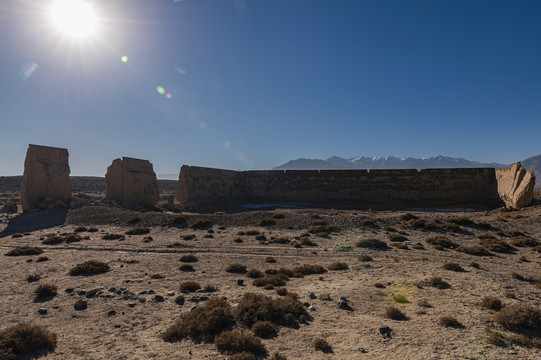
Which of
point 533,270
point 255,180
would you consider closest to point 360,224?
point 533,270

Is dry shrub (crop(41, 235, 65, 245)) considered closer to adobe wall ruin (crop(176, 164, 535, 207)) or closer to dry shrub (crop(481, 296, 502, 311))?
adobe wall ruin (crop(176, 164, 535, 207))

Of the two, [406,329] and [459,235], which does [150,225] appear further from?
[459,235]

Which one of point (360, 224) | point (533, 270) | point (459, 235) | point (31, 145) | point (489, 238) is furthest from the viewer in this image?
point (31, 145)

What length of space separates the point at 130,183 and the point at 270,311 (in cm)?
2316

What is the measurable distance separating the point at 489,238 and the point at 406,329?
10947 millimetres

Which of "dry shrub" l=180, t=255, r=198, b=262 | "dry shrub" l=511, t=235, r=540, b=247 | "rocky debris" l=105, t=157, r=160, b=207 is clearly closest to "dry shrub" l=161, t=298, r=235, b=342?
"dry shrub" l=180, t=255, r=198, b=262

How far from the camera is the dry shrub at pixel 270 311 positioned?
18.8 feet

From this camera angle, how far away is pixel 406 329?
532cm

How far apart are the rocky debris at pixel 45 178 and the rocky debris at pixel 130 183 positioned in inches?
124

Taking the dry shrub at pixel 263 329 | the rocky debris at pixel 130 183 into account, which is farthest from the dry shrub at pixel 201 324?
the rocky debris at pixel 130 183

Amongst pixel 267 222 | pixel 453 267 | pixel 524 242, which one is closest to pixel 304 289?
pixel 453 267

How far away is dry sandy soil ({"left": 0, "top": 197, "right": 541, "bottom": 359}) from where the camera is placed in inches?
191

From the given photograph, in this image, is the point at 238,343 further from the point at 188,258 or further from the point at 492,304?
the point at 188,258

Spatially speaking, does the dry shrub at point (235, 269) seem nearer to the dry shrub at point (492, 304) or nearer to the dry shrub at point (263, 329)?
the dry shrub at point (263, 329)
